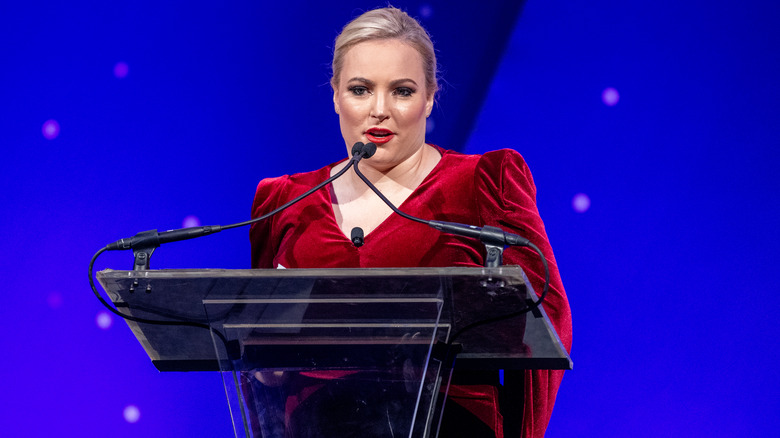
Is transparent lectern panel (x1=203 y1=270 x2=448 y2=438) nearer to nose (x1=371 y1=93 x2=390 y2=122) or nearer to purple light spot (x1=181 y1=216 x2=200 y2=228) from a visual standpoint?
nose (x1=371 y1=93 x2=390 y2=122)

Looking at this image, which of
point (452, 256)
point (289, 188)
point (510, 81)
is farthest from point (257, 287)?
point (510, 81)

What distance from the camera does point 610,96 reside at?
87.4 inches

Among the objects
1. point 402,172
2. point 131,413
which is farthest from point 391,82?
point 131,413

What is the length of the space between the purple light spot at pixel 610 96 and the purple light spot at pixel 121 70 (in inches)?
50.2

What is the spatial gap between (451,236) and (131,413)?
107 centimetres

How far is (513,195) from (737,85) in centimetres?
86

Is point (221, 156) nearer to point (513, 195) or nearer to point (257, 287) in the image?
point (513, 195)

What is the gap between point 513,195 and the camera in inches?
60.3

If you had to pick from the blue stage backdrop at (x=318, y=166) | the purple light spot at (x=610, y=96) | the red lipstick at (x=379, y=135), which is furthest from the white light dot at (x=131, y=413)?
the purple light spot at (x=610, y=96)

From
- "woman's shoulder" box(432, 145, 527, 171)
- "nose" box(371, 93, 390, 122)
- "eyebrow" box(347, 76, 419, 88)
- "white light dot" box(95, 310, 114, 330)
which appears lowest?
"white light dot" box(95, 310, 114, 330)

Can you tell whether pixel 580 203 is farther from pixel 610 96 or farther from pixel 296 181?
pixel 296 181

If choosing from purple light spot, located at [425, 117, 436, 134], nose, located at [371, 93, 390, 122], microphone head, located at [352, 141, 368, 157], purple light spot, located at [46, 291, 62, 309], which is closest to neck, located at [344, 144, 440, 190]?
nose, located at [371, 93, 390, 122]

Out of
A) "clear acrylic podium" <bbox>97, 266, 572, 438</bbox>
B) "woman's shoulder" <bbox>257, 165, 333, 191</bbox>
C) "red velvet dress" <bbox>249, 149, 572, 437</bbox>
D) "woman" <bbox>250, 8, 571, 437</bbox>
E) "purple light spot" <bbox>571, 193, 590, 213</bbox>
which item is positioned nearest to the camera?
"clear acrylic podium" <bbox>97, 266, 572, 438</bbox>

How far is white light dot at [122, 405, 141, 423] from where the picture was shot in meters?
2.13
